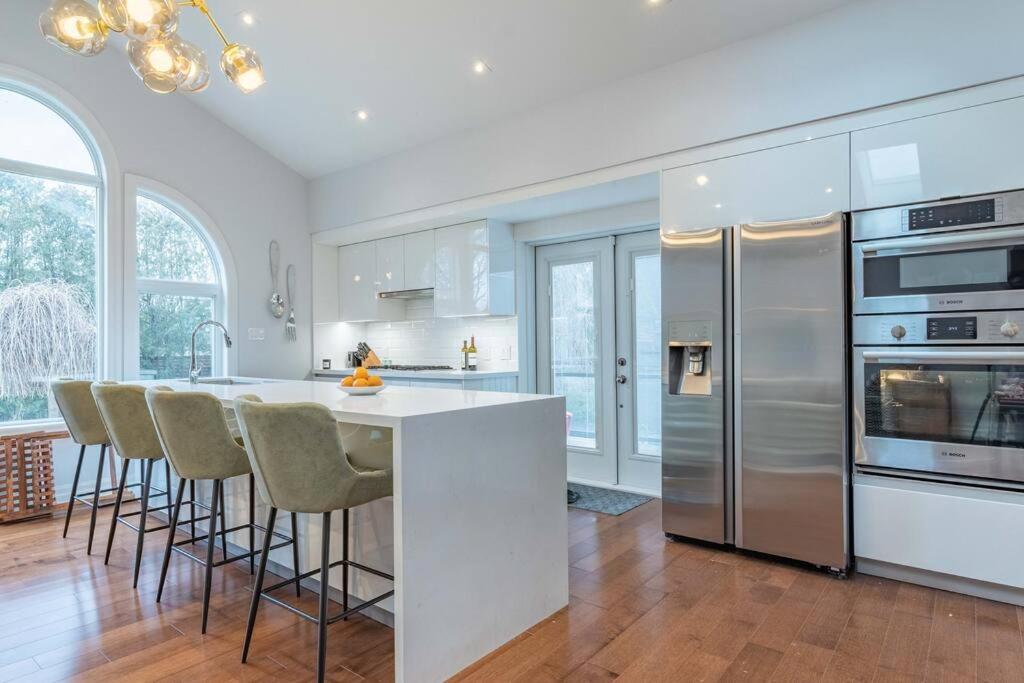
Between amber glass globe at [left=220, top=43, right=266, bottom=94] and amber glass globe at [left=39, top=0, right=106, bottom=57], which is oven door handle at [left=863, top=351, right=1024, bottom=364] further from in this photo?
amber glass globe at [left=39, top=0, right=106, bottom=57]

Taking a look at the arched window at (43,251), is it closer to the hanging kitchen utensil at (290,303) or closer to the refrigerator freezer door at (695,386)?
the hanging kitchen utensil at (290,303)

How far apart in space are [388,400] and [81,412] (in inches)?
88.4

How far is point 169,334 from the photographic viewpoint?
5309 mm

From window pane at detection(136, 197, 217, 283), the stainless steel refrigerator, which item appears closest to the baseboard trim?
the stainless steel refrigerator

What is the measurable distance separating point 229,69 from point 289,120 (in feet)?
9.07

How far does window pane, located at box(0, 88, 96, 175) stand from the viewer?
14.4ft

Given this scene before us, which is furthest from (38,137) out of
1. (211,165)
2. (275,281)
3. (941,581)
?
(941,581)

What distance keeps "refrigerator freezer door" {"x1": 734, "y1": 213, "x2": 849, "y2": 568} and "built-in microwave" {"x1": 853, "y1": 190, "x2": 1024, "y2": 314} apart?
0.44ft

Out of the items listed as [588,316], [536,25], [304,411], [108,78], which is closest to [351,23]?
[536,25]

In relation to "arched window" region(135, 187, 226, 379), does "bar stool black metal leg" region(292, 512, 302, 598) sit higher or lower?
lower

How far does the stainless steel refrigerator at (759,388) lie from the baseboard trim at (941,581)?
188mm

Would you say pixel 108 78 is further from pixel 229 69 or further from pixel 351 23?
pixel 229 69

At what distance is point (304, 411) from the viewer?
190cm

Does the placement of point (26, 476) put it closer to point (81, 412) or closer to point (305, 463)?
point (81, 412)
